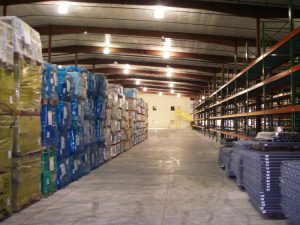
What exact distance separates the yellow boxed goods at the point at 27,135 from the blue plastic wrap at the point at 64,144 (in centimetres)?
89

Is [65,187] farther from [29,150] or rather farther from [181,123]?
[181,123]

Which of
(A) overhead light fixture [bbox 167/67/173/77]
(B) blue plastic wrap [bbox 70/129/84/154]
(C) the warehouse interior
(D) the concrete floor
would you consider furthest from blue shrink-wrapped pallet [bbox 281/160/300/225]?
(A) overhead light fixture [bbox 167/67/173/77]

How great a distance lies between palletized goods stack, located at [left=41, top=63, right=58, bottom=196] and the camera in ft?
19.0

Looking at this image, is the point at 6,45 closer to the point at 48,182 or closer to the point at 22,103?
the point at 22,103

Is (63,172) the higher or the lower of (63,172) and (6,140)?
the lower

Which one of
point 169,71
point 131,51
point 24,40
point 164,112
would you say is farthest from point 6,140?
point 164,112

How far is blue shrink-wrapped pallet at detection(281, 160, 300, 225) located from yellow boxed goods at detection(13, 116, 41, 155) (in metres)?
3.81

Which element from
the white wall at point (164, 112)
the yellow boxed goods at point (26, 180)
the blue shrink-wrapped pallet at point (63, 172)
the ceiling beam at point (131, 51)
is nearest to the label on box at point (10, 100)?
the yellow boxed goods at point (26, 180)

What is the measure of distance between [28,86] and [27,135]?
31.5 inches

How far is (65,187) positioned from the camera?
6648 millimetres

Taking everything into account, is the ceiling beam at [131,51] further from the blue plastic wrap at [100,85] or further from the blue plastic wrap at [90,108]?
the blue plastic wrap at [90,108]

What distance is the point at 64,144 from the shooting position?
6.68m

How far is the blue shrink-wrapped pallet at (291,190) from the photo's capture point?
11.8 feet

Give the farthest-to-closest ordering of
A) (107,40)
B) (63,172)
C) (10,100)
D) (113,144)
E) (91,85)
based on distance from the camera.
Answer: (107,40) < (113,144) < (91,85) < (63,172) < (10,100)
